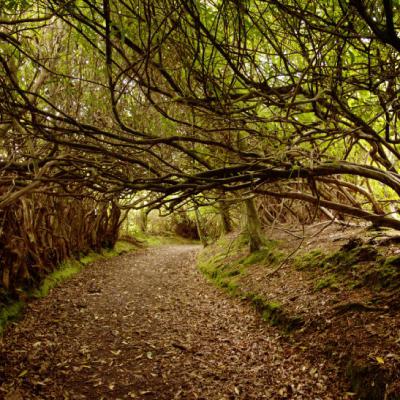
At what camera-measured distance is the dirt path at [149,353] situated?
3469mm

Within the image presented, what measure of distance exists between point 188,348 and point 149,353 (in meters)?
0.52

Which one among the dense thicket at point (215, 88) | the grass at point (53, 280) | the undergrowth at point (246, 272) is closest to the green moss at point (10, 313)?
the grass at point (53, 280)

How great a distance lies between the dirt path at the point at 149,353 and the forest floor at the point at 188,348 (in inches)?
0.5

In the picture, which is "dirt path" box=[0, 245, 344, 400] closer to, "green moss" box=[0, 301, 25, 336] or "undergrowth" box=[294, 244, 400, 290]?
"green moss" box=[0, 301, 25, 336]

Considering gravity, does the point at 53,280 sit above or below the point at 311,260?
above

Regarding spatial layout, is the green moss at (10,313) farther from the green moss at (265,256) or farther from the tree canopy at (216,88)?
the green moss at (265,256)

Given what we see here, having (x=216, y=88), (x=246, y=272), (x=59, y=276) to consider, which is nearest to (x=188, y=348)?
(x=246, y=272)

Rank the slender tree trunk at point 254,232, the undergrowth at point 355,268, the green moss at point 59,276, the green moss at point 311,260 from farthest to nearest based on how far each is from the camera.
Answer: the slender tree trunk at point 254,232 < the green moss at point 59,276 < the green moss at point 311,260 < the undergrowth at point 355,268

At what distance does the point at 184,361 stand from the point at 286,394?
52.8 inches

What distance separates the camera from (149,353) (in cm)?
441

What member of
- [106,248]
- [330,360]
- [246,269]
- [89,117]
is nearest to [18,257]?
[89,117]

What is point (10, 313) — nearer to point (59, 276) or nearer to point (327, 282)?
point (59, 276)

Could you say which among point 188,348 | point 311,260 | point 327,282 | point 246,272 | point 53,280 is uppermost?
point 53,280

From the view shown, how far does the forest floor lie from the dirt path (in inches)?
0.5
